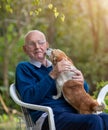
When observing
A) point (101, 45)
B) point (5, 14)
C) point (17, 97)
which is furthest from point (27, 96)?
point (101, 45)

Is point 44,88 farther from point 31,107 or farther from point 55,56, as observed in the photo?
point 55,56

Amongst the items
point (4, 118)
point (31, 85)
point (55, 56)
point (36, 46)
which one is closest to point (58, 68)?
point (55, 56)

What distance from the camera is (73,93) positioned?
4391 millimetres

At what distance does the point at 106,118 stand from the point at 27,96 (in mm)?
672

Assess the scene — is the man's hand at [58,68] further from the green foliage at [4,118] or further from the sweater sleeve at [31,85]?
the green foliage at [4,118]

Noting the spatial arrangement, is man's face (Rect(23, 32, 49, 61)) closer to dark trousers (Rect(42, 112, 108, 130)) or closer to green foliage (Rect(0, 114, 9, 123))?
dark trousers (Rect(42, 112, 108, 130))

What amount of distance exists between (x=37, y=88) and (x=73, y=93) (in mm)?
286

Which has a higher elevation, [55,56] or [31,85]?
[55,56]

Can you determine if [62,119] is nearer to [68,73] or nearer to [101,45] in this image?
[68,73]

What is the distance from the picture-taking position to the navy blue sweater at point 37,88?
4398mm

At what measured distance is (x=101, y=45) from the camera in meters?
14.9

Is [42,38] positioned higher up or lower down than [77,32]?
higher up

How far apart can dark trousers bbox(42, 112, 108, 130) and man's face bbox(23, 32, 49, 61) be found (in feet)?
1.91

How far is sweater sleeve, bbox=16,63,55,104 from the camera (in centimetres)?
439
